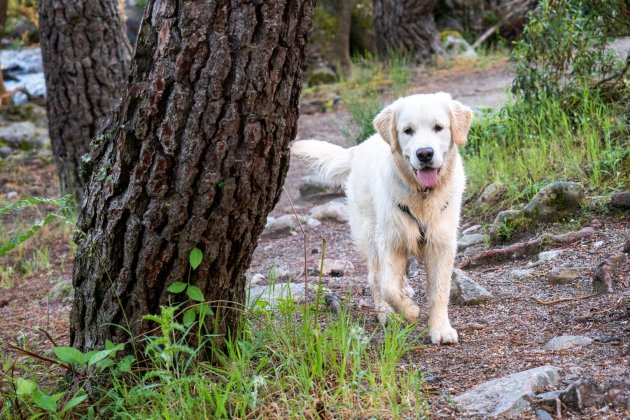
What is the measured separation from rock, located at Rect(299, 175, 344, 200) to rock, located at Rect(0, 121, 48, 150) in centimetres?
452

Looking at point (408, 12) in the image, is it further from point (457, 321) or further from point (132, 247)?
point (132, 247)

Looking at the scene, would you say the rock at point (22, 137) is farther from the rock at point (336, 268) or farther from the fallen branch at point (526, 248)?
the fallen branch at point (526, 248)

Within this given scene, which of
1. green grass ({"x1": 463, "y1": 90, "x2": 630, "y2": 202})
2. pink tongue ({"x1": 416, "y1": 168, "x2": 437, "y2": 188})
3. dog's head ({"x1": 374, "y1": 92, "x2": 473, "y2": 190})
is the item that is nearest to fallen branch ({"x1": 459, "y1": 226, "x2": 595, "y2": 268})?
green grass ({"x1": 463, "y1": 90, "x2": 630, "y2": 202})

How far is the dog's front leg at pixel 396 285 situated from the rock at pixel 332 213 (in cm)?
275

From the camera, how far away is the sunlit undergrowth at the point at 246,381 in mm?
2795

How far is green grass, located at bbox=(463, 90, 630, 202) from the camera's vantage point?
5.49 metres

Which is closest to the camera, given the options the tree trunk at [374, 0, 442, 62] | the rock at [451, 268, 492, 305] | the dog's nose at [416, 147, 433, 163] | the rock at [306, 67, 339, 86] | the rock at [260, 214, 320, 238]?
the dog's nose at [416, 147, 433, 163]

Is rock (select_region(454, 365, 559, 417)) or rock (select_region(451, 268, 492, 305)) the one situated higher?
rock (select_region(454, 365, 559, 417))

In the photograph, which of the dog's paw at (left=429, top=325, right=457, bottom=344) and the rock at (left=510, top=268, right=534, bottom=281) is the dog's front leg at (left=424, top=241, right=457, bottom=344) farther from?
the rock at (left=510, top=268, right=534, bottom=281)

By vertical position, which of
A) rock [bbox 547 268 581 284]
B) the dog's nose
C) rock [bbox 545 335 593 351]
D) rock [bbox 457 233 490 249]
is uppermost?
the dog's nose

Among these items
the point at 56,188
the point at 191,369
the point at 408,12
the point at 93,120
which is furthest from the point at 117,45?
the point at 408,12

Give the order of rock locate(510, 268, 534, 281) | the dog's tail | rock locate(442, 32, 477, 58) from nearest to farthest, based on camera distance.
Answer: rock locate(510, 268, 534, 281) < the dog's tail < rock locate(442, 32, 477, 58)

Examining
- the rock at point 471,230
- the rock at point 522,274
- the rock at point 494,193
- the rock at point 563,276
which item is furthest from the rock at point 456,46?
the rock at point 563,276

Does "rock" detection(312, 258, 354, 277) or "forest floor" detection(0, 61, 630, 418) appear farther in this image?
"rock" detection(312, 258, 354, 277)
